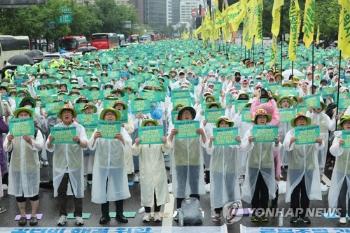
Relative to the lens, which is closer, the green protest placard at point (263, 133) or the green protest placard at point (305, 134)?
the green protest placard at point (305, 134)

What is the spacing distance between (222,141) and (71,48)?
5217cm

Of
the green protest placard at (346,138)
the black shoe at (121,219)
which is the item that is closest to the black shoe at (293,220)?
the green protest placard at (346,138)

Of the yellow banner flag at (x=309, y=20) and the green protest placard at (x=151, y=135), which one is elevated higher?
the yellow banner flag at (x=309, y=20)

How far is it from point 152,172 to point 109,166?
1.98 feet

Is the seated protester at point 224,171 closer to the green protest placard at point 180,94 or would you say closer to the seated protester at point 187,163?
the seated protester at point 187,163

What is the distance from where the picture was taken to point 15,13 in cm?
4794

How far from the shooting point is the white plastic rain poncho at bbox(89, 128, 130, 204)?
8562 mm

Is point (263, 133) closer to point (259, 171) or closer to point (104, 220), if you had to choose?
point (259, 171)

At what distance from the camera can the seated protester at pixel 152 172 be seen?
8711 millimetres

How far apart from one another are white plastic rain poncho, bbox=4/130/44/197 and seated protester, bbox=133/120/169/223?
1.39 m

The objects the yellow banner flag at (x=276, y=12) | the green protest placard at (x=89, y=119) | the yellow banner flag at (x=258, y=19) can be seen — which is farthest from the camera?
the yellow banner flag at (x=258, y=19)

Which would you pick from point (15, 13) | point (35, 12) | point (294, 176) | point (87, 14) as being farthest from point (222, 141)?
point (87, 14)

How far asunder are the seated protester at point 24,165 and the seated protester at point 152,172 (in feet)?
4.58

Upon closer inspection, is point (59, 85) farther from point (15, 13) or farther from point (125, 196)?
point (15, 13)
